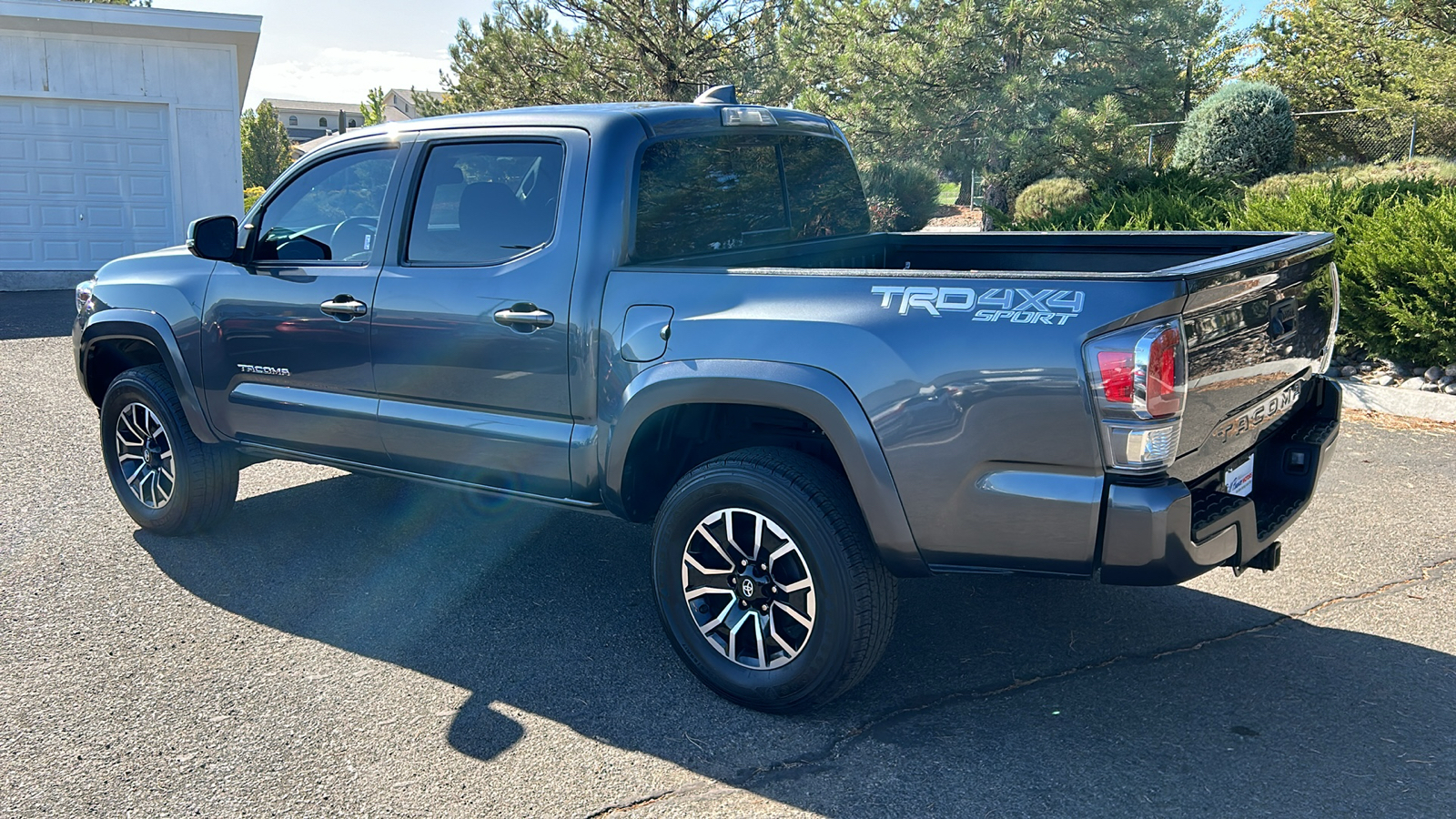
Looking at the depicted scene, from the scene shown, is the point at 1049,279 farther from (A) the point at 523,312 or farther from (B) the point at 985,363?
(A) the point at 523,312

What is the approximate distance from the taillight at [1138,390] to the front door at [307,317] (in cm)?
279

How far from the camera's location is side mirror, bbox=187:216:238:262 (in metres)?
4.83

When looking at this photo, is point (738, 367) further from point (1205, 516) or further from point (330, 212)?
point (330, 212)

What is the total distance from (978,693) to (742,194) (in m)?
2.06

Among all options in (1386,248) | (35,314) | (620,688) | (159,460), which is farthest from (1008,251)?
(35,314)

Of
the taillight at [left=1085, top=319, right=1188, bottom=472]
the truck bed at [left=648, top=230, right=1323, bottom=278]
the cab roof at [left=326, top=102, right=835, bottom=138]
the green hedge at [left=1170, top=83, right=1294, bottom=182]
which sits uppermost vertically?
the green hedge at [left=1170, top=83, right=1294, bottom=182]

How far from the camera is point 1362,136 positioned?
22844mm

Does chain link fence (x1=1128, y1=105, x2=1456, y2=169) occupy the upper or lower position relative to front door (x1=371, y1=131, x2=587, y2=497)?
upper

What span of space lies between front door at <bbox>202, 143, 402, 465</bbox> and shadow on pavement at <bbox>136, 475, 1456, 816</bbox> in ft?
2.15

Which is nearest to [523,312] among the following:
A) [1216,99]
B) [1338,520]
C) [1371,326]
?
[1338,520]

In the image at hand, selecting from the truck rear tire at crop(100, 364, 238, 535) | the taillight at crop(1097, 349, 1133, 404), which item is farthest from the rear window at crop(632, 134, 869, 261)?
the truck rear tire at crop(100, 364, 238, 535)

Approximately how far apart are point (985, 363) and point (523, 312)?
1678mm

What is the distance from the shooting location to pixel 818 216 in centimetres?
486

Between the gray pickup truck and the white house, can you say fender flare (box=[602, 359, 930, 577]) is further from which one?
the white house
